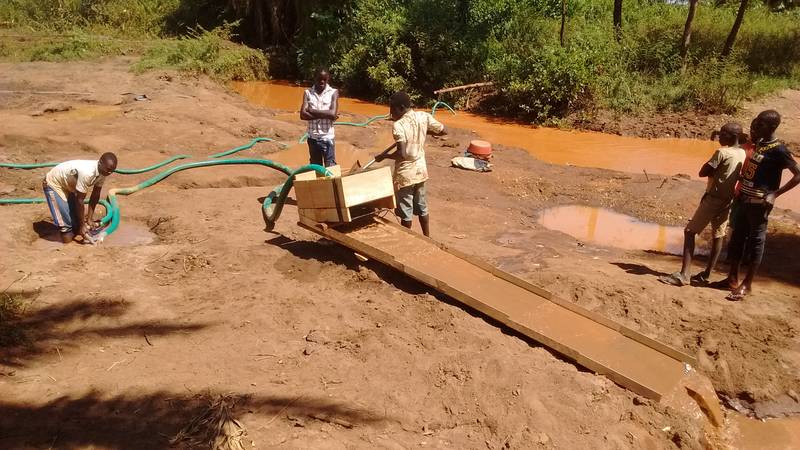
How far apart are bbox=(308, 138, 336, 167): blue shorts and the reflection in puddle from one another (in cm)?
321

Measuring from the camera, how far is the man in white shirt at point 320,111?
22.8 feet

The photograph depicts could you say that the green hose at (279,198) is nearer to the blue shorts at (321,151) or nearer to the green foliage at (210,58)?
the blue shorts at (321,151)

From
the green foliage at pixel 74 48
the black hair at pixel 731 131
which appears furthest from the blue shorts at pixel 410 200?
the green foliage at pixel 74 48

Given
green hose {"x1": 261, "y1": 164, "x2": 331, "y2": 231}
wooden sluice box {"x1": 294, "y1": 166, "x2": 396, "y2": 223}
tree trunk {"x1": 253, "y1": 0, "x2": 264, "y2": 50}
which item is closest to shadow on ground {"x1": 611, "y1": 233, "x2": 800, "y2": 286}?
wooden sluice box {"x1": 294, "y1": 166, "x2": 396, "y2": 223}

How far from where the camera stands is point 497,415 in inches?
148

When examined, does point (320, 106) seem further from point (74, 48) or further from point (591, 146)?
point (74, 48)

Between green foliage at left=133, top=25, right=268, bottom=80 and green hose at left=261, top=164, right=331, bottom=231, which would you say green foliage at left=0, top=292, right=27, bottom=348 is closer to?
green hose at left=261, top=164, right=331, bottom=231

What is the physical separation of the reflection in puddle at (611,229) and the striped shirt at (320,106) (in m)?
3.39

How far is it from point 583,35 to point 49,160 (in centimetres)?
1329

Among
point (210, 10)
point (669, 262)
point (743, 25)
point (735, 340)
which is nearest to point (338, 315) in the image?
point (735, 340)

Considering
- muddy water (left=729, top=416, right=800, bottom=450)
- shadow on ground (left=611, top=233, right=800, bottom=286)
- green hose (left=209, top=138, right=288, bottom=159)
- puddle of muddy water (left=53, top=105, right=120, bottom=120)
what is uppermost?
puddle of muddy water (left=53, top=105, right=120, bottom=120)

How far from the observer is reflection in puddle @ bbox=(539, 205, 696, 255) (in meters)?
7.83

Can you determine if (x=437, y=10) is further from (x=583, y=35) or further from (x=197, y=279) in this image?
(x=197, y=279)

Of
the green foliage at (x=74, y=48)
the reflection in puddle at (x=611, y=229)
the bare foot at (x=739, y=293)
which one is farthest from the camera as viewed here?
the green foliage at (x=74, y=48)
